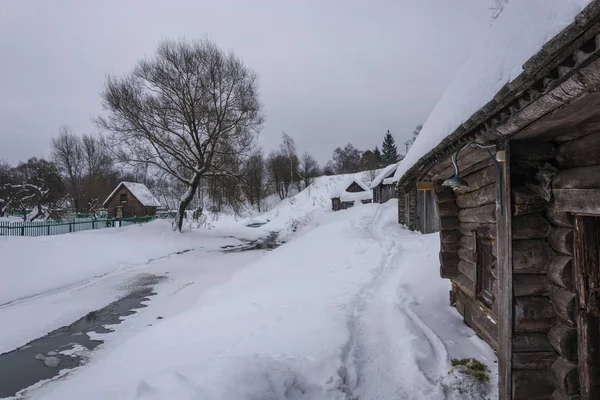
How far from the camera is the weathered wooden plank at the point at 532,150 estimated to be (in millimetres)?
2771

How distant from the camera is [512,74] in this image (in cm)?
212

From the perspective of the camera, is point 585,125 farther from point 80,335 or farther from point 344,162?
point 344,162

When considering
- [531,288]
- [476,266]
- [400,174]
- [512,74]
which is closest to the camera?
[512,74]

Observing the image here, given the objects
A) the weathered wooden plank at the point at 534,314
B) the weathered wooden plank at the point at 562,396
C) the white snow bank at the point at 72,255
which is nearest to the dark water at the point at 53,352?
the white snow bank at the point at 72,255

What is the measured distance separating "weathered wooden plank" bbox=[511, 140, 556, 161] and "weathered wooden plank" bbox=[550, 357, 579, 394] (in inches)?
65.7

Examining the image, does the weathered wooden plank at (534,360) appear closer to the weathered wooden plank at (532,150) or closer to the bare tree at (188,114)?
the weathered wooden plank at (532,150)

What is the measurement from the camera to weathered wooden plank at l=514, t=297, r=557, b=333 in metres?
2.98

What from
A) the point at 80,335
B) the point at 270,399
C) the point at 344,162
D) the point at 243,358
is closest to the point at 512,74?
the point at 270,399

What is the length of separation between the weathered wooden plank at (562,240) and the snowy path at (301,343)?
1.95 metres

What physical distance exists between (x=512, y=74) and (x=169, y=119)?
76.8ft

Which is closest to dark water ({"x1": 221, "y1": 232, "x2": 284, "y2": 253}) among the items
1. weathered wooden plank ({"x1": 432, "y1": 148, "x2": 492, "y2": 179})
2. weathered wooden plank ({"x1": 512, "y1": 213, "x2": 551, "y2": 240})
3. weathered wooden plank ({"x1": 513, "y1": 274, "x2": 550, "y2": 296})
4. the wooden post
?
weathered wooden plank ({"x1": 432, "y1": 148, "x2": 492, "y2": 179})

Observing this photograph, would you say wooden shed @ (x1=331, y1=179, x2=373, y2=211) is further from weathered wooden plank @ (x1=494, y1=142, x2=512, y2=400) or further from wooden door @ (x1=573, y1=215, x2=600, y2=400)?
wooden door @ (x1=573, y1=215, x2=600, y2=400)

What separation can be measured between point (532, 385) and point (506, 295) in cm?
79

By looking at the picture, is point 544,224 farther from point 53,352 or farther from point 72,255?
point 72,255
